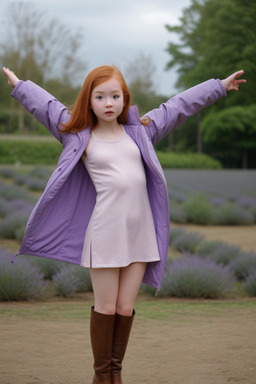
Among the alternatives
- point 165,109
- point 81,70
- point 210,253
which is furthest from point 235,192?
point 81,70

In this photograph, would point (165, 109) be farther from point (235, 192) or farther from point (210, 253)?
point (235, 192)

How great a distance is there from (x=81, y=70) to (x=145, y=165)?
42.7 meters

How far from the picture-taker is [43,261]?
9703 millimetres

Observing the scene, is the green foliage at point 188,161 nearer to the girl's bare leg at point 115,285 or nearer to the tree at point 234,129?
the tree at point 234,129

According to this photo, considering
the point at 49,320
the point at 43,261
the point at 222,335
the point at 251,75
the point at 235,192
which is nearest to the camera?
the point at 222,335

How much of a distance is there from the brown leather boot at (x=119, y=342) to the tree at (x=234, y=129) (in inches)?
1299

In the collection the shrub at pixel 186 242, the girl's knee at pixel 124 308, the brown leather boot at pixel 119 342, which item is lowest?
the shrub at pixel 186 242

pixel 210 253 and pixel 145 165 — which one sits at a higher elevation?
pixel 145 165

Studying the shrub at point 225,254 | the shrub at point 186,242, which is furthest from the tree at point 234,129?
the shrub at point 225,254

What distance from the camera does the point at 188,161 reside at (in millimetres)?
44219

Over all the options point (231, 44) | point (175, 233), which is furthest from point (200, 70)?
point (175, 233)

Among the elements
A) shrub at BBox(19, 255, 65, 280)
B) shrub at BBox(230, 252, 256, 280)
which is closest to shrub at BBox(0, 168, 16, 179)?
shrub at BBox(19, 255, 65, 280)

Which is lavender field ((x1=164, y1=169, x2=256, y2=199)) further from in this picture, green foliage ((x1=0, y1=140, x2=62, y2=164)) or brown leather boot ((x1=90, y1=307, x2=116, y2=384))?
brown leather boot ((x1=90, y1=307, x2=116, y2=384))

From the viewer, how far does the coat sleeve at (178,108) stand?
13.5 feet
